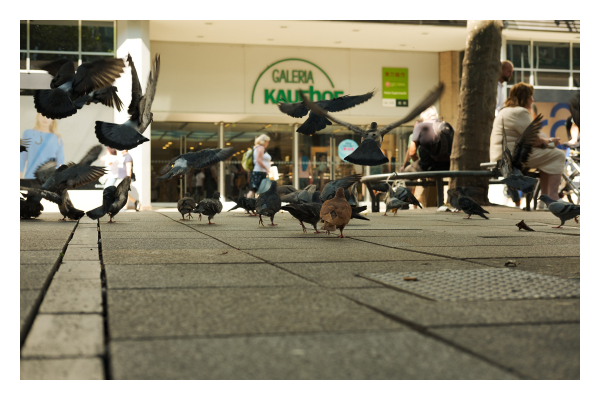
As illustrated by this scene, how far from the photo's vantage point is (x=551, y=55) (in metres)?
20.5

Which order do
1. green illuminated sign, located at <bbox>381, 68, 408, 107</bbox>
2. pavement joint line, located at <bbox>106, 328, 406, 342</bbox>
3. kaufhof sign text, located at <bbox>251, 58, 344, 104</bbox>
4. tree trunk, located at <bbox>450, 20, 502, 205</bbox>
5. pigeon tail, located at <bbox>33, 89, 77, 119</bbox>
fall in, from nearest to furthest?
pavement joint line, located at <bbox>106, 328, 406, 342</bbox>
pigeon tail, located at <bbox>33, 89, 77, 119</bbox>
tree trunk, located at <bbox>450, 20, 502, 205</bbox>
kaufhof sign text, located at <bbox>251, 58, 344, 104</bbox>
green illuminated sign, located at <bbox>381, 68, 408, 107</bbox>

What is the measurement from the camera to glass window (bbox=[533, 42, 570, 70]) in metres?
20.4

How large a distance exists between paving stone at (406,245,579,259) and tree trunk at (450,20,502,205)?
22.8 feet

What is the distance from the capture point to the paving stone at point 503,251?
4210 millimetres

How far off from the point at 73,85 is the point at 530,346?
6.36 m

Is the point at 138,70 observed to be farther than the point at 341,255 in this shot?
Yes

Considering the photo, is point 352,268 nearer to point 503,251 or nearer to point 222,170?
point 503,251

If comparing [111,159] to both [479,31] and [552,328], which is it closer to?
[479,31]

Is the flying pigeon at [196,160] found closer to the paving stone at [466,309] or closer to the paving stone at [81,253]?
the paving stone at [81,253]

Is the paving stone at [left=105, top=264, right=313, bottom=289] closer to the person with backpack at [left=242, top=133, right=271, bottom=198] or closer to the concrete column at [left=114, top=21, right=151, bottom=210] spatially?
the person with backpack at [left=242, top=133, right=271, bottom=198]

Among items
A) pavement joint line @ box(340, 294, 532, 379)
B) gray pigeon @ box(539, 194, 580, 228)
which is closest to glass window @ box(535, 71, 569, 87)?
gray pigeon @ box(539, 194, 580, 228)

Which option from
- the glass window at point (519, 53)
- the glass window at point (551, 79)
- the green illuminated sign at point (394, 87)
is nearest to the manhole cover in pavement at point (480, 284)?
the green illuminated sign at point (394, 87)

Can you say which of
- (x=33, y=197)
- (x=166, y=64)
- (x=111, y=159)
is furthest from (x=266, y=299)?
(x=166, y=64)

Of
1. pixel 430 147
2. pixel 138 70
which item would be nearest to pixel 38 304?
pixel 430 147
